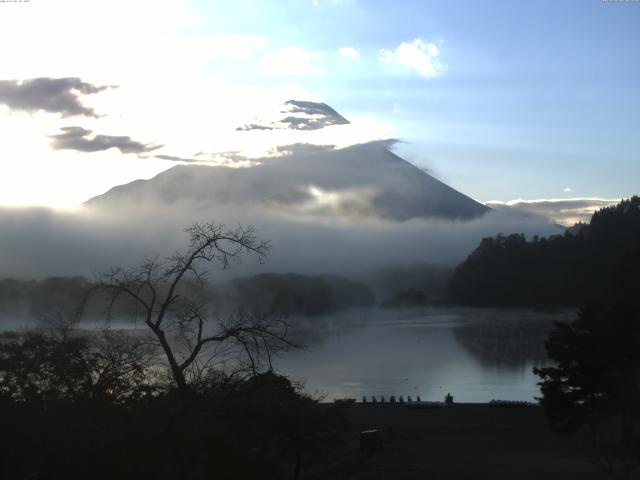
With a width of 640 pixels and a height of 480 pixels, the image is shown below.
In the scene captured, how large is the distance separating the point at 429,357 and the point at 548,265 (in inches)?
1057

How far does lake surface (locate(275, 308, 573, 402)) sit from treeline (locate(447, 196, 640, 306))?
6.52 ft

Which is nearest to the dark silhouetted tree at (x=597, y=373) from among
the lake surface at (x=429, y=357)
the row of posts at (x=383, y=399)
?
the lake surface at (x=429, y=357)

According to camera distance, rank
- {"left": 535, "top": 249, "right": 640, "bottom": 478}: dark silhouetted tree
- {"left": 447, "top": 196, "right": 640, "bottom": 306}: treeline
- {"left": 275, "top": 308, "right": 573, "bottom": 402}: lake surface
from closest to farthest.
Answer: {"left": 535, "top": 249, "right": 640, "bottom": 478}: dark silhouetted tree, {"left": 275, "top": 308, "right": 573, "bottom": 402}: lake surface, {"left": 447, "top": 196, "right": 640, "bottom": 306}: treeline

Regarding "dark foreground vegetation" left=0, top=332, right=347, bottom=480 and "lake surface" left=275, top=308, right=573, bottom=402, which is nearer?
"dark foreground vegetation" left=0, top=332, right=347, bottom=480

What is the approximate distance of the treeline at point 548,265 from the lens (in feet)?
183

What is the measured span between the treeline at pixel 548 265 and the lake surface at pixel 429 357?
6.52 feet

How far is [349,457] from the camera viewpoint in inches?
545

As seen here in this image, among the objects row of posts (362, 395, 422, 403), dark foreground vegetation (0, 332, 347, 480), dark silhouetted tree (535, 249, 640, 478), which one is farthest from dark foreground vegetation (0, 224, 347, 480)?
row of posts (362, 395, 422, 403)

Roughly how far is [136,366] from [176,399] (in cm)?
83

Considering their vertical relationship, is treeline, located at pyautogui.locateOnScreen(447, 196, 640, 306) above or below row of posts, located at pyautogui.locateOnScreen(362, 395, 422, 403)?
above

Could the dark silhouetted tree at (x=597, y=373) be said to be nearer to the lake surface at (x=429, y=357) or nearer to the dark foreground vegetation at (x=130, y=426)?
the lake surface at (x=429, y=357)

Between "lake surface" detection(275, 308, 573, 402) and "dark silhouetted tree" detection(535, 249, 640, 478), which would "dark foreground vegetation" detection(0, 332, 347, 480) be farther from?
"lake surface" detection(275, 308, 573, 402)

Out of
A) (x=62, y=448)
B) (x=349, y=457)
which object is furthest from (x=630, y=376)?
(x=62, y=448)

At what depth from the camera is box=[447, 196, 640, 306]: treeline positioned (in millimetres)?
55906
